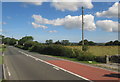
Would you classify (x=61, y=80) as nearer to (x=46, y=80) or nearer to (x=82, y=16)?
(x=46, y=80)

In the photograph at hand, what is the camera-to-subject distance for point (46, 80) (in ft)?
36.9

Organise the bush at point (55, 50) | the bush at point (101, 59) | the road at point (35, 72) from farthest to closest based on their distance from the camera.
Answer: the bush at point (55, 50), the bush at point (101, 59), the road at point (35, 72)

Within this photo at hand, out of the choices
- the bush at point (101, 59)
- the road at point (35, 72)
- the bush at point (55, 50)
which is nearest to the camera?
the road at point (35, 72)

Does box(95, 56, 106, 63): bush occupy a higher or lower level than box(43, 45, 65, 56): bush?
lower

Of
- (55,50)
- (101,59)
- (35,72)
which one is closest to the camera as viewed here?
(35,72)

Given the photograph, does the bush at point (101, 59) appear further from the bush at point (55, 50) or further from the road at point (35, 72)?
the bush at point (55, 50)

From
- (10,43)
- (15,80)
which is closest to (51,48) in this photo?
(15,80)

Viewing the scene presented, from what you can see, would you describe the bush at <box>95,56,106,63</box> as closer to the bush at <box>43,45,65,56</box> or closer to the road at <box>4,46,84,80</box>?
the road at <box>4,46,84,80</box>

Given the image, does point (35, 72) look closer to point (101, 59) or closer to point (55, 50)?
point (101, 59)

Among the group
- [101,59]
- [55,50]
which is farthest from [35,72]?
[55,50]

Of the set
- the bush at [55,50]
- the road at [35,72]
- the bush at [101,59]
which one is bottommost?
the road at [35,72]

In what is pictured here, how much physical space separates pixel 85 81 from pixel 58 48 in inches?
984

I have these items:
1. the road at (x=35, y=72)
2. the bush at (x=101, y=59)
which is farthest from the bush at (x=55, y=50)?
the road at (x=35, y=72)

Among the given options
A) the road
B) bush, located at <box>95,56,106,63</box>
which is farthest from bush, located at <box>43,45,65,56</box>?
the road
